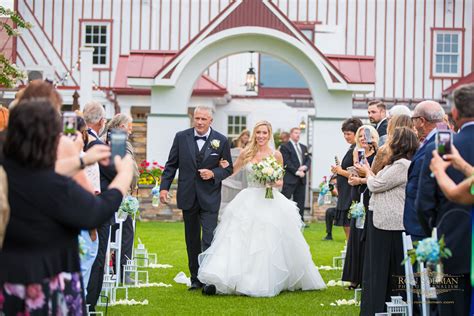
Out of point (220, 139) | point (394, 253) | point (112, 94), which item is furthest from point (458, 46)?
point (394, 253)

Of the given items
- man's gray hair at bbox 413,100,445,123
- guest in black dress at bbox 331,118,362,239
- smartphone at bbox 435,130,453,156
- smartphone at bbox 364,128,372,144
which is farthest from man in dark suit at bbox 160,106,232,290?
smartphone at bbox 435,130,453,156

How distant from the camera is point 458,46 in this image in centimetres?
3403

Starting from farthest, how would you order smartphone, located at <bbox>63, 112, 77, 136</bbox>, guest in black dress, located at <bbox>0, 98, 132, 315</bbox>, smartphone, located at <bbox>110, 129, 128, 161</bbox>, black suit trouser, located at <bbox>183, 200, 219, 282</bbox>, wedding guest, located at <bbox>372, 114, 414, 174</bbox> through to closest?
black suit trouser, located at <bbox>183, 200, 219, 282</bbox>, wedding guest, located at <bbox>372, 114, 414, 174</bbox>, smartphone, located at <bbox>63, 112, 77, 136</bbox>, smartphone, located at <bbox>110, 129, 128, 161</bbox>, guest in black dress, located at <bbox>0, 98, 132, 315</bbox>

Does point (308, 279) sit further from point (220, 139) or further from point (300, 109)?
point (300, 109)

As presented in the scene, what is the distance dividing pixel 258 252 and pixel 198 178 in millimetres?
1255

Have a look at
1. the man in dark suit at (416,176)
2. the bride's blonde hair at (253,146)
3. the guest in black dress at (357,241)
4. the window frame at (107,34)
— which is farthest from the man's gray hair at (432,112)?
the window frame at (107,34)

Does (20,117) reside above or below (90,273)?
above

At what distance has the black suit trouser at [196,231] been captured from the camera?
10919 millimetres

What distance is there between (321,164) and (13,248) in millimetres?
17518

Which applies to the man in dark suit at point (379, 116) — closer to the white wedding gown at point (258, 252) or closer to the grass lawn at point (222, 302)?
the white wedding gown at point (258, 252)

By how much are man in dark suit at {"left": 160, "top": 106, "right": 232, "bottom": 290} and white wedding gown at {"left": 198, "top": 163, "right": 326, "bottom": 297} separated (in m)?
0.25

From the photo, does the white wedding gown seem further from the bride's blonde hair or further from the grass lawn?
the bride's blonde hair

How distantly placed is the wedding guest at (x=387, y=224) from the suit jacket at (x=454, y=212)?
5.33ft

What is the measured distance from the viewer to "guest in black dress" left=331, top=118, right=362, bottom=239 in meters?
11.5
